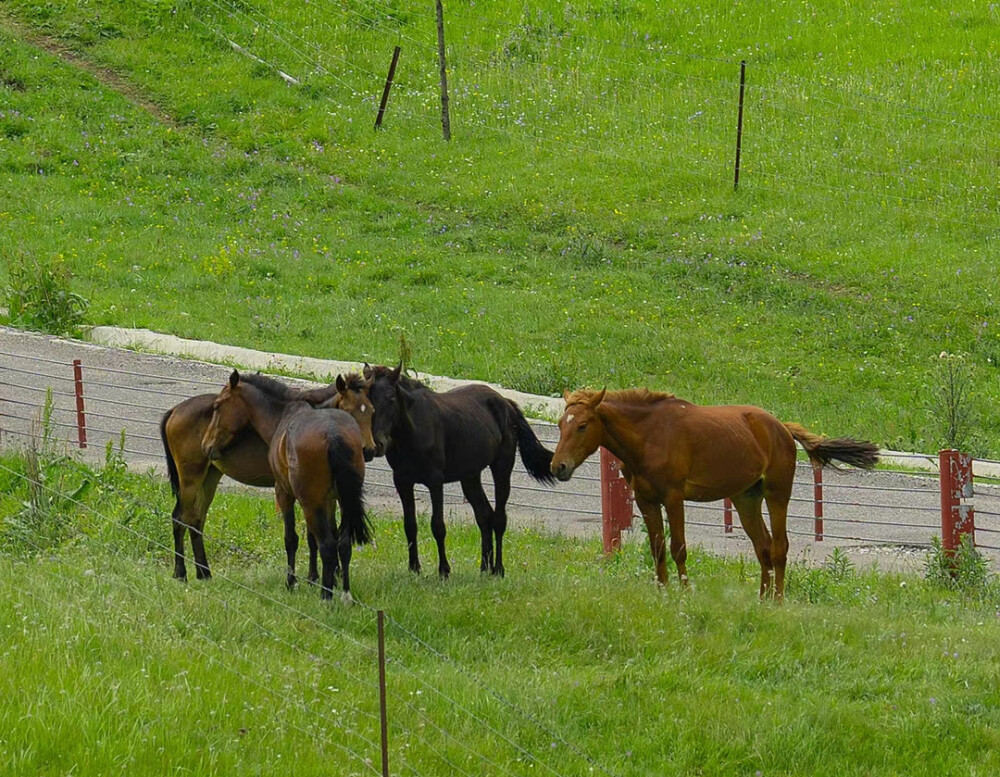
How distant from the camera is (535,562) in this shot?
543 inches

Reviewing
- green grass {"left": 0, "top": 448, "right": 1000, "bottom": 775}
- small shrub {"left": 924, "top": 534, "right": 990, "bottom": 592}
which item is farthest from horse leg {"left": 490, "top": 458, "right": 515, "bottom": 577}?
small shrub {"left": 924, "top": 534, "right": 990, "bottom": 592}

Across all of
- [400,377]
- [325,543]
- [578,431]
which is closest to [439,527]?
[400,377]

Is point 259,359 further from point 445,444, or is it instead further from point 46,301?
point 445,444

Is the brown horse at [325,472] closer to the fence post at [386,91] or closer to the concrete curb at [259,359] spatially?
the concrete curb at [259,359]

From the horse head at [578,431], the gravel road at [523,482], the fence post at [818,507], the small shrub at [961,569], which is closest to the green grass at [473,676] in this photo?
the horse head at [578,431]

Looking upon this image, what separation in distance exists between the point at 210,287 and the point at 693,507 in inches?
461

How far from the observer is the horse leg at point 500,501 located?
40.3 feet

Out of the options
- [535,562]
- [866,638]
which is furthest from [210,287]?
[866,638]

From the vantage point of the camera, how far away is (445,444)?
39.4 feet

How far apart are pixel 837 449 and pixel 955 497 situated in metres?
2.08

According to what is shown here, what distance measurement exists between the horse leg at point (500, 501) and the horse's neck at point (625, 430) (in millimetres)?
1275

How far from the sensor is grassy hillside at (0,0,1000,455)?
955 inches

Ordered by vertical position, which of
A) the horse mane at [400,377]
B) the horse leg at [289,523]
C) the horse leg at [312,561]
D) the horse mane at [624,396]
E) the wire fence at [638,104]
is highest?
the wire fence at [638,104]

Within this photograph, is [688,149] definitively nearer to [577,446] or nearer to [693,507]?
[693,507]
